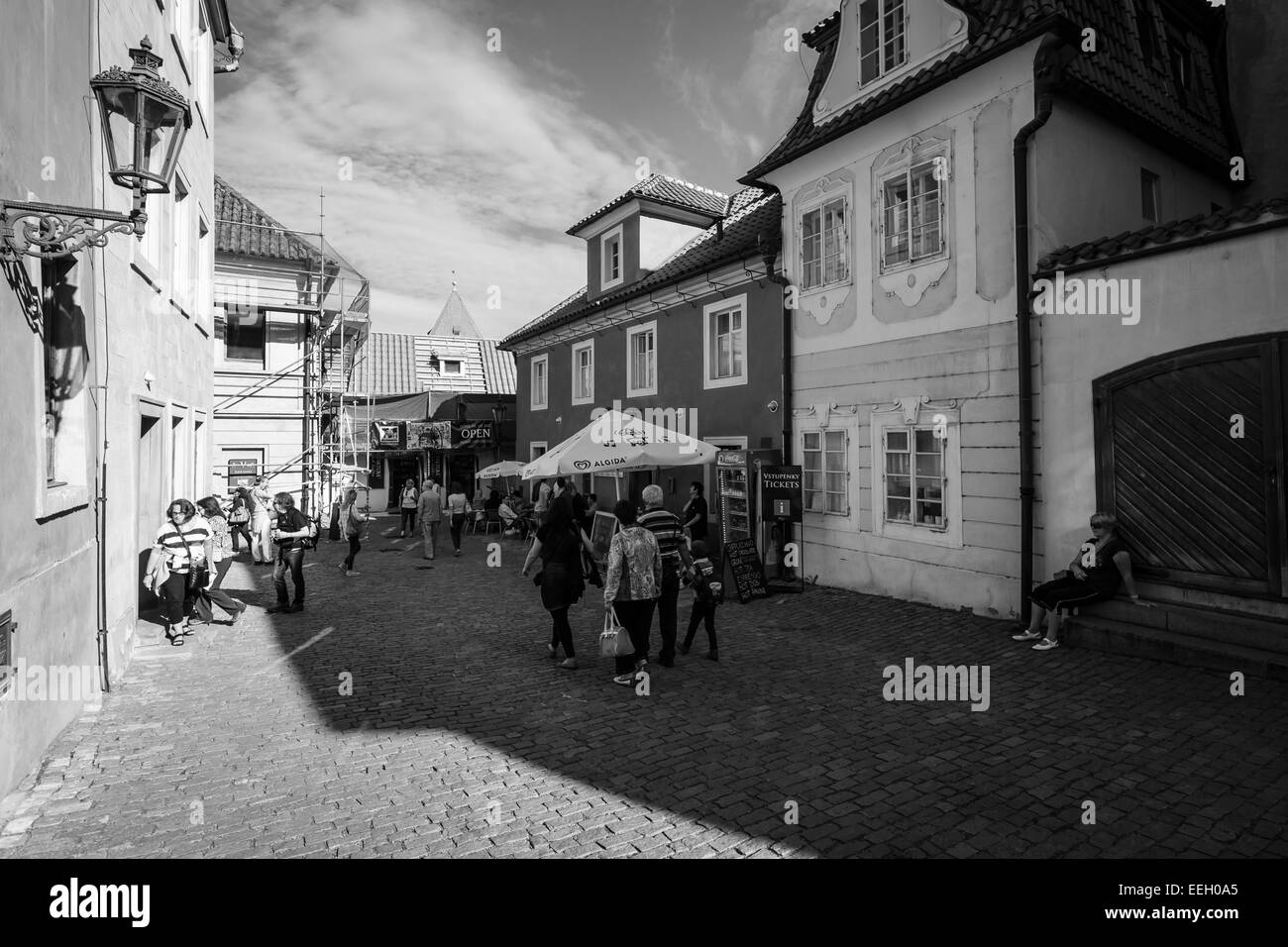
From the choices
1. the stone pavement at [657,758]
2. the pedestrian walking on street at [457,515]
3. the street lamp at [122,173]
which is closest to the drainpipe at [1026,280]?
the stone pavement at [657,758]

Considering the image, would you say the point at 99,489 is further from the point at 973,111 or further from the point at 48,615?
the point at 973,111

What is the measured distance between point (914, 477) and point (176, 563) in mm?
9807

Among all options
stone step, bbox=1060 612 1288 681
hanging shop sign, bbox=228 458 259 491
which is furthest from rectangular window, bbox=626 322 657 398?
hanging shop sign, bbox=228 458 259 491

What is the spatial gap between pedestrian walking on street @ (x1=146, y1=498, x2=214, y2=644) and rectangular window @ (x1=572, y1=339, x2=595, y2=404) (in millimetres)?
12006

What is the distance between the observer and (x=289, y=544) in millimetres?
10234

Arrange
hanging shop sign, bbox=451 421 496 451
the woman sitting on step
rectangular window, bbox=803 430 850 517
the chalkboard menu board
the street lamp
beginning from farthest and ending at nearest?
1. hanging shop sign, bbox=451 421 496 451
2. rectangular window, bbox=803 430 850 517
3. the chalkboard menu board
4. the woman sitting on step
5. the street lamp

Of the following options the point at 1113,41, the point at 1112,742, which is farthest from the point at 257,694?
the point at 1113,41

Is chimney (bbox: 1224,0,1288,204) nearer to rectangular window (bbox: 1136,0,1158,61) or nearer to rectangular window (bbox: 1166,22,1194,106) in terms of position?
rectangular window (bbox: 1166,22,1194,106)

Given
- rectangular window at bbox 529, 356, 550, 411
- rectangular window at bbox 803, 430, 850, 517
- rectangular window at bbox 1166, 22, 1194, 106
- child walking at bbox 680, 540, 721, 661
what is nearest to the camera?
child walking at bbox 680, 540, 721, 661

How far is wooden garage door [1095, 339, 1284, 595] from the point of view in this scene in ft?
23.0

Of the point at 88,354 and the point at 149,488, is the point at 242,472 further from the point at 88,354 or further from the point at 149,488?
the point at 88,354

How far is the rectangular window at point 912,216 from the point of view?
10305 millimetres

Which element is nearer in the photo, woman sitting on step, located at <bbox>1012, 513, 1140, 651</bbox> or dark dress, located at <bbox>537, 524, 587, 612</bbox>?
dark dress, located at <bbox>537, 524, 587, 612</bbox>

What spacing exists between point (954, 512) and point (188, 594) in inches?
400
